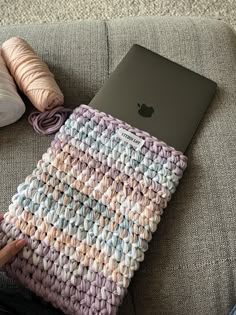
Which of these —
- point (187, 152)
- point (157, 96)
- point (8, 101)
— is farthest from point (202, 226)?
point (8, 101)

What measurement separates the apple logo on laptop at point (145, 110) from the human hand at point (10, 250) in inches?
12.2


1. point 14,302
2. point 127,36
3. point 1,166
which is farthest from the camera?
point 127,36

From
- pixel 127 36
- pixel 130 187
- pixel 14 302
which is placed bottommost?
pixel 14 302

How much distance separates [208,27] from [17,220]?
576 mm

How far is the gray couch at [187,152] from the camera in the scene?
66cm

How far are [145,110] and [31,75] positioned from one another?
221mm

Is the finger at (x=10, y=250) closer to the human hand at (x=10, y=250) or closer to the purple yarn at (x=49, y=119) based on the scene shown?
the human hand at (x=10, y=250)

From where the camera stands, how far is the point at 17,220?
67 cm

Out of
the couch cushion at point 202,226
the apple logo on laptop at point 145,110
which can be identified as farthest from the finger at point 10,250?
the apple logo on laptop at point 145,110

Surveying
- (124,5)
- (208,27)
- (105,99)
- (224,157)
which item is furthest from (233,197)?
(124,5)

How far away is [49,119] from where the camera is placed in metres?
0.78

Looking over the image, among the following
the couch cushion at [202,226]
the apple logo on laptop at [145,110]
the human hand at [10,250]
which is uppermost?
the apple logo on laptop at [145,110]

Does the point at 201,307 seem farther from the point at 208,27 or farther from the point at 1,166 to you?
the point at 208,27

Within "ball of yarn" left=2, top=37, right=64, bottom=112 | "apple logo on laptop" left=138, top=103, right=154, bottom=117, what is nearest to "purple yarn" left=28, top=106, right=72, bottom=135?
"ball of yarn" left=2, top=37, right=64, bottom=112
